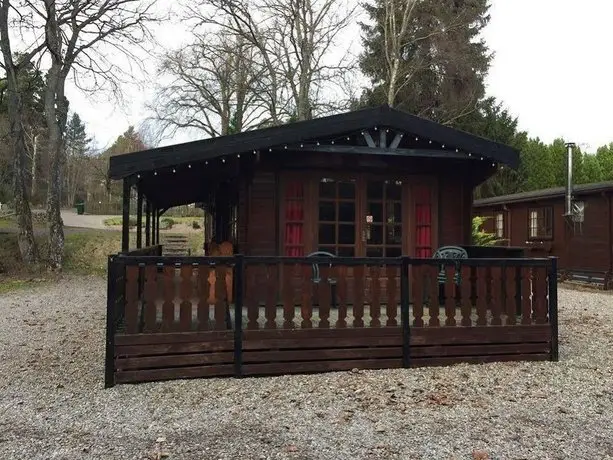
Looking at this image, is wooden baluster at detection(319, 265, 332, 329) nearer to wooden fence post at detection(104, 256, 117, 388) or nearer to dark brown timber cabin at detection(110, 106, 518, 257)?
wooden fence post at detection(104, 256, 117, 388)

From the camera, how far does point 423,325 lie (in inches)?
201

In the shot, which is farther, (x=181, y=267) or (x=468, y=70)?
(x=468, y=70)

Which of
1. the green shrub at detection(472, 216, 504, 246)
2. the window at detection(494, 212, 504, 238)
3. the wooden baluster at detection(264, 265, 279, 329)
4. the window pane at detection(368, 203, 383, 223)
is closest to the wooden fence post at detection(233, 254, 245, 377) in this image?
the wooden baluster at detection(264, 265, 279, 329)

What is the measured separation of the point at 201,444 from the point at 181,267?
1.72 meters

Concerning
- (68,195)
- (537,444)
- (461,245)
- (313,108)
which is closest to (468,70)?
(313,108)

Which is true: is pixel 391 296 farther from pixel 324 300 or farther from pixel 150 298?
pixel 150 298

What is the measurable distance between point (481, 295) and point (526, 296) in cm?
48

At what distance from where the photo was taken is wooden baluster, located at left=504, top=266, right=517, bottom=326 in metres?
5.21

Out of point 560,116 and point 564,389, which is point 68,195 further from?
point 564,389

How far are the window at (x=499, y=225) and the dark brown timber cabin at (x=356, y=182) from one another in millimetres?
10685

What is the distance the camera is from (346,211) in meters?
7.68

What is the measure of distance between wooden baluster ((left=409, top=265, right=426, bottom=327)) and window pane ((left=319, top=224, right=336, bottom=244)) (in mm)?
2614

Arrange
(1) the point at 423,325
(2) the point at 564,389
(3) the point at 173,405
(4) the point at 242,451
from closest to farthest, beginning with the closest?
(4) the point at 242,451, (3) the point at 173,405, (2) the point at 564,389, (1) the point at 423,325

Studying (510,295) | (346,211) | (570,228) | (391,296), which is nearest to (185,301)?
(391,296)
